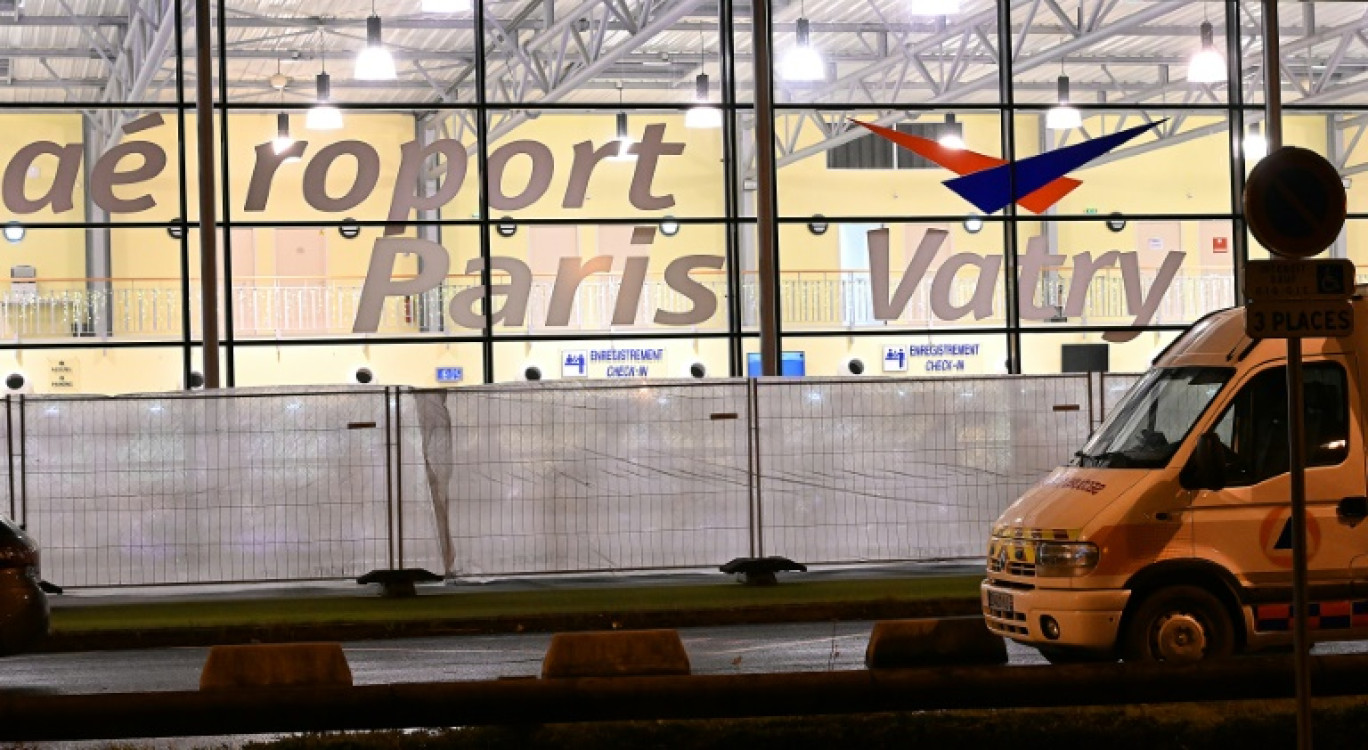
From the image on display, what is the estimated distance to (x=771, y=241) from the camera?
2203 cm

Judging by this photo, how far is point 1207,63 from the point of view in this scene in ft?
75.2

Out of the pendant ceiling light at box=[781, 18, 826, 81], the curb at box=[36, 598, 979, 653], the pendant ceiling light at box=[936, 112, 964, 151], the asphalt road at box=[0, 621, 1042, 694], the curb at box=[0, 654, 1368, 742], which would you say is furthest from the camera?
the pendant ceiling light at box=[936, 112, 964, 151]

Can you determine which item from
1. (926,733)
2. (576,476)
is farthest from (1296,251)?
(576,476)

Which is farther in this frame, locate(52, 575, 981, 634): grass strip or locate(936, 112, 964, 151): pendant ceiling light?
locate(936, 112, 964, 151): pendant ceiling light

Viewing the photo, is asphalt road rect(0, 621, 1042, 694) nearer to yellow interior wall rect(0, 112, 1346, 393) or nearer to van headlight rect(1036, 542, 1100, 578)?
van headlight rect(1036, 542, 1100, 578)

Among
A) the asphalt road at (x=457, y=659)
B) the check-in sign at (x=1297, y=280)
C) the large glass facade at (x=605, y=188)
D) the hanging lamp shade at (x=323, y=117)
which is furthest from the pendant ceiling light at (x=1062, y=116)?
the check-in sign at (x=1297, y=280)

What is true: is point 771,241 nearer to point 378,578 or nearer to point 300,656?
point 378,578

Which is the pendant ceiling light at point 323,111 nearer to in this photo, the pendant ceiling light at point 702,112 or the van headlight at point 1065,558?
the pendant ceiling light at point 702,112

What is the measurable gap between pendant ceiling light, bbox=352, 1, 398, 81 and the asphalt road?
8988 millimetres

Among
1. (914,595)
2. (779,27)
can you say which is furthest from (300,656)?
(779,27)

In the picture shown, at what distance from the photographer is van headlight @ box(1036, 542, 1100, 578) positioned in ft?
34.9

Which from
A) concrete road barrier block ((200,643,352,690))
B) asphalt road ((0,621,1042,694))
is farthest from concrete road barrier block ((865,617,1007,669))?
concrete road barrier block ((200,643,352,690))

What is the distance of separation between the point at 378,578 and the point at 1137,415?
25.2 feet

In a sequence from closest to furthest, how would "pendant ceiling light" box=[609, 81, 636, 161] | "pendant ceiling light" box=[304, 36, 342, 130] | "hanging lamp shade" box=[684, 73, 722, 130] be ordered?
"pendant ceiling light" box=[304, 36, 342, 130] → "hanging lamp shade" box=[684, 73, 722, 130] → "pendant ceiling light" box=[609, 81, 636, 161]
